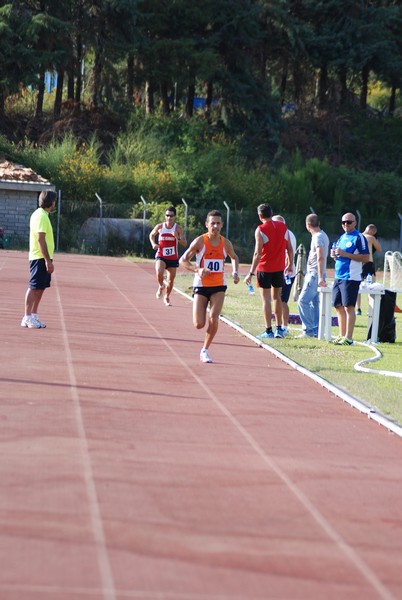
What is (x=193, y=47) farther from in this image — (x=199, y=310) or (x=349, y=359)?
(x=199, y=310)

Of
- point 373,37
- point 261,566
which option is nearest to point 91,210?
point 373,37

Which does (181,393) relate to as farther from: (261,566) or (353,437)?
(261,566)

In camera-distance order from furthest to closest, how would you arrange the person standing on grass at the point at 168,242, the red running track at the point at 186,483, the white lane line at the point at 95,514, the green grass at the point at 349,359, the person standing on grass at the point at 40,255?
1. the person standing on grass at the point at 168,242
2. the person standing on grass at the point at 40,255
3. the green grass at the point at 349,359
4. the red running track at the point at 186,483
5. the white lane line at the point at 95,514

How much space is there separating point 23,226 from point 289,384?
1290 inches

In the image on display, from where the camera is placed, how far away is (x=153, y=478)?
7.08 metres

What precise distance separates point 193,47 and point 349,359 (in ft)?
140

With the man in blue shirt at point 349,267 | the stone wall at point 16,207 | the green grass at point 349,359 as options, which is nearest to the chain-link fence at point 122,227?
the stone wall at point 16,207

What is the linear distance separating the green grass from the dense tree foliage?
108 ft

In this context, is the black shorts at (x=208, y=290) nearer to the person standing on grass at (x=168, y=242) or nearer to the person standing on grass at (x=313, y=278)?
the person standing on grass at (x=313, y=278)

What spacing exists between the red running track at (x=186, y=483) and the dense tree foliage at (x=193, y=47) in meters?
40.1

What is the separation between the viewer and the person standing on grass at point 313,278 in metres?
16.0

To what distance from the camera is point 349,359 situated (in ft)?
45.7

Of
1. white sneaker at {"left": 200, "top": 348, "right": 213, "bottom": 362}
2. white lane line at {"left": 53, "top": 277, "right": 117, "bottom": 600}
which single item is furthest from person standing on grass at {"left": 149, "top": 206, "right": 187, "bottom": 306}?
white lane line at {"left": 53, "top": 277, "right": 117, "bottom": 600}

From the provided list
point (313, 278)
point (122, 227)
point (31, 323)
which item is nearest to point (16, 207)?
point (122, 227)
